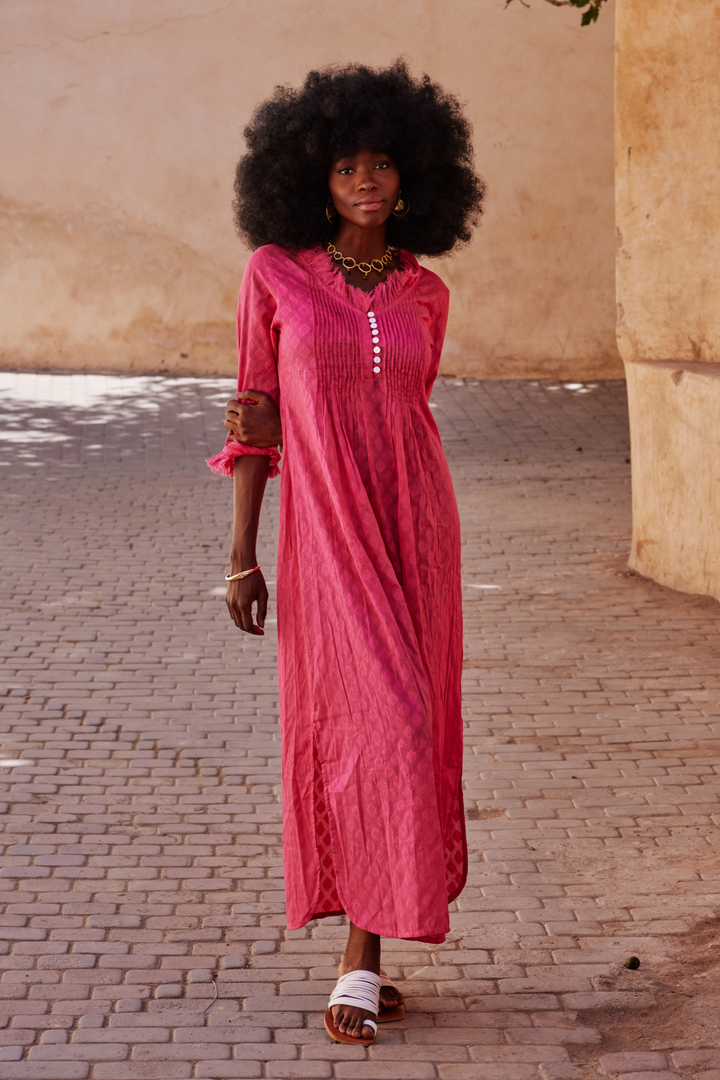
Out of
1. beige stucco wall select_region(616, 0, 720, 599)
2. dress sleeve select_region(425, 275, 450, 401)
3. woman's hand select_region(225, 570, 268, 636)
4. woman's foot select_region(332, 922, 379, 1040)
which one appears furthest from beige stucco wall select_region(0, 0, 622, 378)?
woman's foot select_region(332, 922, 379, 1040)

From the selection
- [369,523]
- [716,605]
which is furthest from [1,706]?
[716,605]

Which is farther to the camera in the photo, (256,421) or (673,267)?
(673,267)

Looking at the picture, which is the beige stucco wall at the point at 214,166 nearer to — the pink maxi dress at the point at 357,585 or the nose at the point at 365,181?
the nose at the point at 365,181

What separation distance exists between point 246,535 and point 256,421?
271 mm

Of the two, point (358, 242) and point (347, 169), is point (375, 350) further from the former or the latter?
point (347, 169)

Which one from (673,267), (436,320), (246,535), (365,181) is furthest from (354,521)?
(673,267)

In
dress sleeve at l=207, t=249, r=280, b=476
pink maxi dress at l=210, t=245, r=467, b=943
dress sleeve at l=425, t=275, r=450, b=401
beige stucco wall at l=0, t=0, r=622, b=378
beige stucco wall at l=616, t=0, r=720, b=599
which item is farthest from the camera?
beige stucco wall at l=0, t=0, r=622, b=378

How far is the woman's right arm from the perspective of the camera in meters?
3.13

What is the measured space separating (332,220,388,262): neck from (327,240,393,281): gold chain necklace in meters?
0.01

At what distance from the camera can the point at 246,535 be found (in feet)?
10.3

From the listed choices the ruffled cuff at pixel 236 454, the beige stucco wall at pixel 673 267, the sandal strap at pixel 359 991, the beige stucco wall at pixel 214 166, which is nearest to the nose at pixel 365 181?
the ruffled cuff at pixel 236 454

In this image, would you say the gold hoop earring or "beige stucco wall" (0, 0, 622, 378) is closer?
the gold hoop earring

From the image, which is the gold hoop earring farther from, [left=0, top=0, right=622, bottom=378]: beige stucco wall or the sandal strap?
[left=0, top=0, right=622, bottom=378]: beige stucco wall

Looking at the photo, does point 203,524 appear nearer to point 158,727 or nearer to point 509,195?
point 158,727
